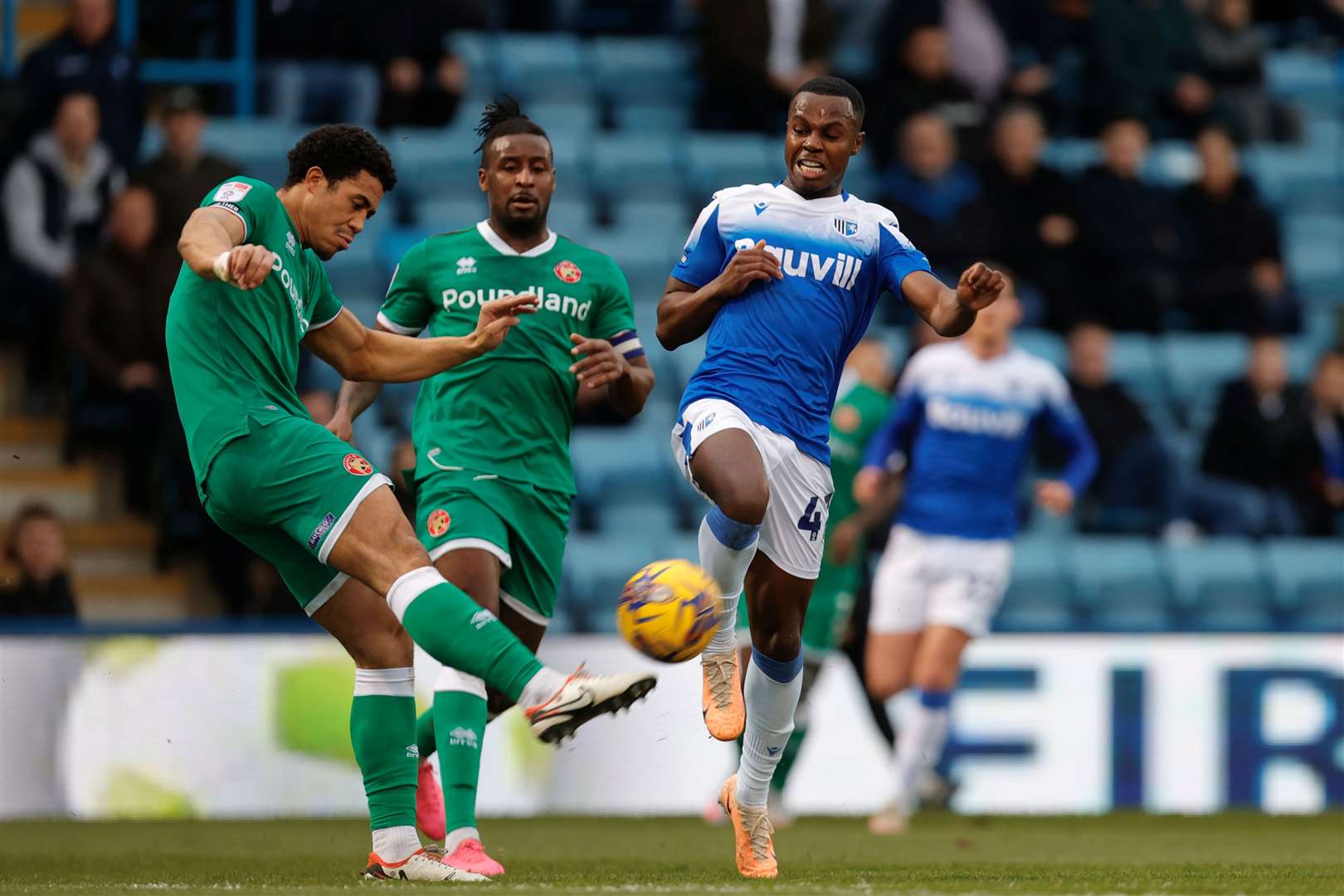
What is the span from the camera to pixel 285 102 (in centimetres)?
1351

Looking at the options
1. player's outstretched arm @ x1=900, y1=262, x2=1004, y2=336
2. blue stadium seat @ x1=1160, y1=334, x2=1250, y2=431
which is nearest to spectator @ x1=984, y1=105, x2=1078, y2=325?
blue stadium seat @ x1=1160, y1=334, x2=1250, y2=431

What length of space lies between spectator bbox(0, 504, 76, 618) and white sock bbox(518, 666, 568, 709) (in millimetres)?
5700

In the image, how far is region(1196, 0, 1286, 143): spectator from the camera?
15617 millimetres

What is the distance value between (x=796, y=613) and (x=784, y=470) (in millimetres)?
485

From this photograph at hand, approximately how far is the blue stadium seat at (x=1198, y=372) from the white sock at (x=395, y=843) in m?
8.68

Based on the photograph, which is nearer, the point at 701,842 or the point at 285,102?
the point at 701,842

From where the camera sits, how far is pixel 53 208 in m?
11.8

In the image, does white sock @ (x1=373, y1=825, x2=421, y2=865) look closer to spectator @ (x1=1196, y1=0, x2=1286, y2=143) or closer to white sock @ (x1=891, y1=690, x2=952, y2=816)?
white sock @ (x1=891, y1=690, x2=952, y2=816)

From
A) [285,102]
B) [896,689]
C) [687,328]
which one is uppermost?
[285,102]

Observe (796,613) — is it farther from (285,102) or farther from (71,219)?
(285,102)

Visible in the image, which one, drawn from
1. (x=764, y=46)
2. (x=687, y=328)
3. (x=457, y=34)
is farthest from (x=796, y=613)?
(x=457, y=34)

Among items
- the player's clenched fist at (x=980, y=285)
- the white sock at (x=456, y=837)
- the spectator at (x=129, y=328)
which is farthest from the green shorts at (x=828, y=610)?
the player's clenched fist at (x=980, y=285)

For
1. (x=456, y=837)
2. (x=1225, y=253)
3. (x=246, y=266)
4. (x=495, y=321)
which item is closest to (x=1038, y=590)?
(x=1225, y=253)

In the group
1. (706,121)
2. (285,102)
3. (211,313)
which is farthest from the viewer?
(706,121)
